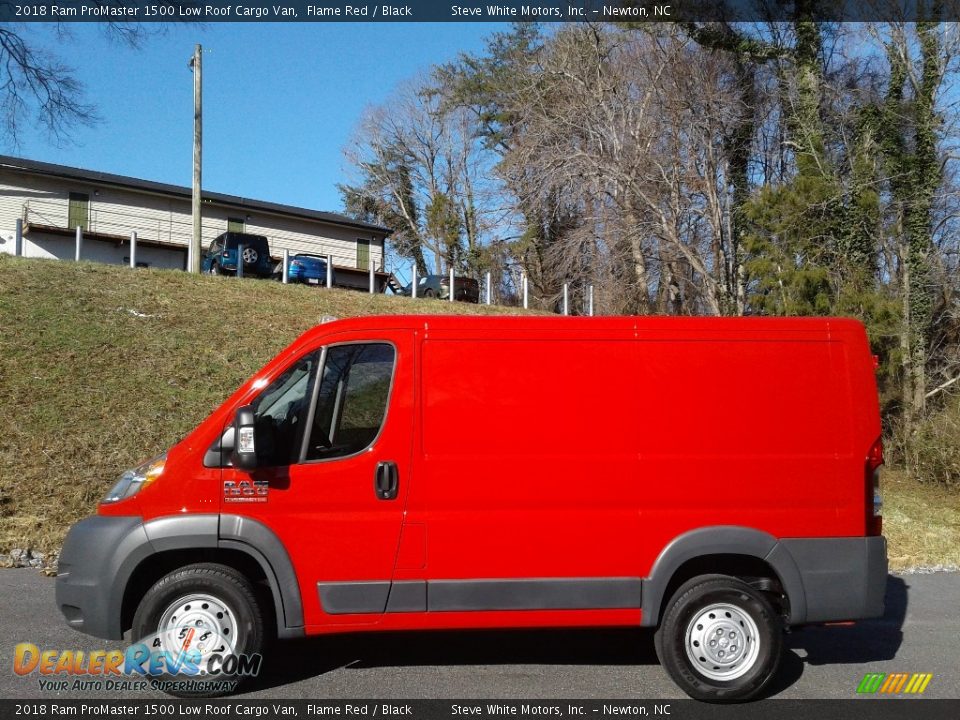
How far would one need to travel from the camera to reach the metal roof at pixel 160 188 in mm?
32531

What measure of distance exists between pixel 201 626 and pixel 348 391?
1.69 m

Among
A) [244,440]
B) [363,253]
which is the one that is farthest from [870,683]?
[363,253]

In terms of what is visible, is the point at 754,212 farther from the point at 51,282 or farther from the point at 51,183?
the point at 51,183

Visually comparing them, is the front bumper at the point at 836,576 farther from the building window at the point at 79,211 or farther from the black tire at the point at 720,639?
Answer: the building window at the point at 79,211

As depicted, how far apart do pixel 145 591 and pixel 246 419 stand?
1.38 meters

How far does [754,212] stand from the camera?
46.8 ft

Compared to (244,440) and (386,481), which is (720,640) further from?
(244,440)

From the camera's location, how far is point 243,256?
2673cm

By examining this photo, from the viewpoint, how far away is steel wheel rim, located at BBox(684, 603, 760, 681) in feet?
16.7

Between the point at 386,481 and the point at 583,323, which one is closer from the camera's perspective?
the point at 386,481

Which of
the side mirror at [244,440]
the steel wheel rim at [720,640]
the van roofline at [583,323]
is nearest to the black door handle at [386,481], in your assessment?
the side mirror at [244,440]

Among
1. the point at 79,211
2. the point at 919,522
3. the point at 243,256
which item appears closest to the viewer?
the point at 919,522

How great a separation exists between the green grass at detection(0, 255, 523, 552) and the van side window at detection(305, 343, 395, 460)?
462 cm

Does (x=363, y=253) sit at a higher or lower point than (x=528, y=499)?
higher
